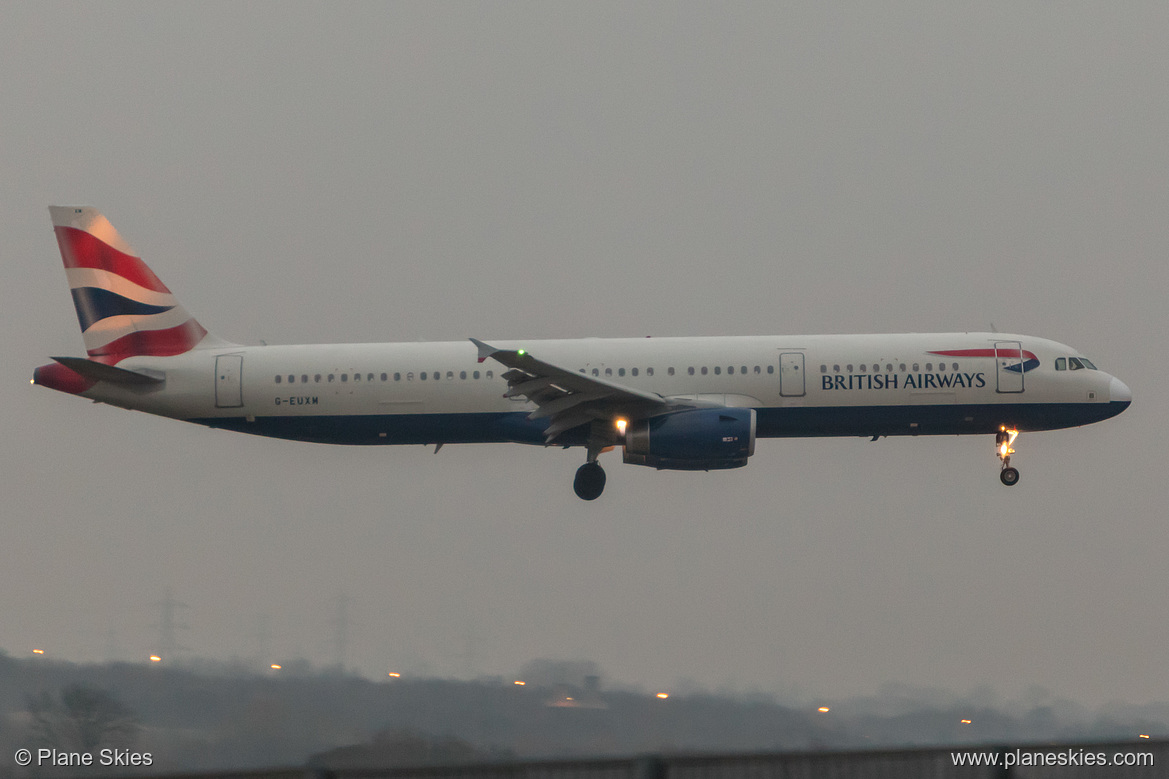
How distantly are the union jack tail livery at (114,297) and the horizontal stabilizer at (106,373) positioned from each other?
98 cm

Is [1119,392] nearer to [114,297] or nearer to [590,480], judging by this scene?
[590,480]

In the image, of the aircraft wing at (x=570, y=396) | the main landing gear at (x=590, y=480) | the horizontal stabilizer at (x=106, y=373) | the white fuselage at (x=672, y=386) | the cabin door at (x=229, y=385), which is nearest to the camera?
→ the aircraft wing at (x=570, y=396)

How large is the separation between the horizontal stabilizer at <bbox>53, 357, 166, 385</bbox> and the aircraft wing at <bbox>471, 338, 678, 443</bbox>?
8.24 meters

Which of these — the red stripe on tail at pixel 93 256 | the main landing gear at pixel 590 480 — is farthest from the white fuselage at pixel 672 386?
the red stripe on tail at pixel 93 256

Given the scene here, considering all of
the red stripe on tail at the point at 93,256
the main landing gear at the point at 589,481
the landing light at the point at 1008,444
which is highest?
the red stripe on tail at the point at 93,256

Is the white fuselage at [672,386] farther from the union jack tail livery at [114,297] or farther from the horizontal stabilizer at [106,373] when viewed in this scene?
the union jack tail livery at [114,297]

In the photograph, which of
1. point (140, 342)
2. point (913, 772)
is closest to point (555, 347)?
point (140, 342)

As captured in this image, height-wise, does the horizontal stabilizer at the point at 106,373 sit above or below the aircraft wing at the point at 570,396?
above

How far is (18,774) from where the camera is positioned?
20531 millimetres

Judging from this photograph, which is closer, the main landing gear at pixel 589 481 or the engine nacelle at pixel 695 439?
the engine nacelle at pixel 695 439

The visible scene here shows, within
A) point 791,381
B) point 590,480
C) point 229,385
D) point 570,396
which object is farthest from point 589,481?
point 229,385

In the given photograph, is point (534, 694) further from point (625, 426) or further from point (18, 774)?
point (18, 774)

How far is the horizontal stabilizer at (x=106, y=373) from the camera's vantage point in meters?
26.1

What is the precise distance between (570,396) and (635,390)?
1.50m
